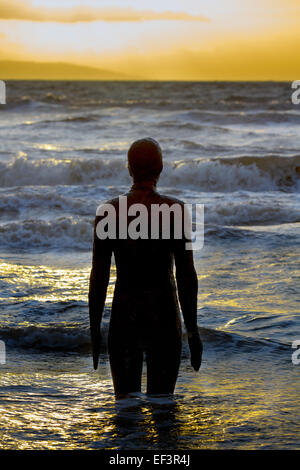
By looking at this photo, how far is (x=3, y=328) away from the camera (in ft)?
20.2

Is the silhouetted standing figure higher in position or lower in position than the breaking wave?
lower

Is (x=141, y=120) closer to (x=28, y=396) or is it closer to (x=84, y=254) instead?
(x=84, y=254)

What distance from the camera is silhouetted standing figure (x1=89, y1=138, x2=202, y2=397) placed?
3.42 meters

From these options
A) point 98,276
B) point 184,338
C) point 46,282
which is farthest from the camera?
point 46,282

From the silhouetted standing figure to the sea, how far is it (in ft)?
0.74

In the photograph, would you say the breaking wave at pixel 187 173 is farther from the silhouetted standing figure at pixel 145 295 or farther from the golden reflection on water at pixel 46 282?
the silhouetted standing figure at pixel 145 295

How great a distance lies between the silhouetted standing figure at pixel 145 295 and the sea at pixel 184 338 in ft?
0.74

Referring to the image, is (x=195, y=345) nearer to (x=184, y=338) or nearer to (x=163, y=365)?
(x=163, y=365)

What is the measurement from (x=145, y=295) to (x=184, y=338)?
269 centimetres

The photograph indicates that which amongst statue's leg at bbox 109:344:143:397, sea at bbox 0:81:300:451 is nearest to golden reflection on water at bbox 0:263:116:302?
sea at bbox 0:81:300:451

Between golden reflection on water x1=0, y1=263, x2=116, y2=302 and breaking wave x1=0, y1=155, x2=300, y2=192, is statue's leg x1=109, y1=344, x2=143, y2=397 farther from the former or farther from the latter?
breaking wave x1=0, y1=155, x2=300, y2=192

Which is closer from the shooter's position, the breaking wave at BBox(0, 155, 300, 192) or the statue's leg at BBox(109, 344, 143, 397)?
the statue's leg at BBox(109, 344, 143, 397)

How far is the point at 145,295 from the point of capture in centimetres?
350

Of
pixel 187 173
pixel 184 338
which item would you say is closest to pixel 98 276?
pixel 184 338
